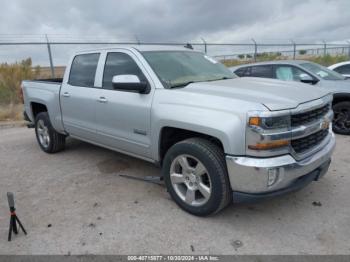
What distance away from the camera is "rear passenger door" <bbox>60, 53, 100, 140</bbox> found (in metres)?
4.53

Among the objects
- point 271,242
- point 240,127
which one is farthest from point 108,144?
point 271,242

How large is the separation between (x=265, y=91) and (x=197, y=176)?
1.14 m

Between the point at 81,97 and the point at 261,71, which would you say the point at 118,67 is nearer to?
the point at 81,97

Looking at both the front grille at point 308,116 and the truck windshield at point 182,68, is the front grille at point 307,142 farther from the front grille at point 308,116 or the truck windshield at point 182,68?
the truck windshield at point 182,68

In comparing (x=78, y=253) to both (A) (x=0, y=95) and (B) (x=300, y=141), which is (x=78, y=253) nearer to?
(B) (x=300, y=141)

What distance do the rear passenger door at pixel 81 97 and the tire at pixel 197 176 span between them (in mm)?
1624

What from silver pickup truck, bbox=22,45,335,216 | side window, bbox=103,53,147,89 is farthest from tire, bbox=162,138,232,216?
side window, bbox=103,53,147,89

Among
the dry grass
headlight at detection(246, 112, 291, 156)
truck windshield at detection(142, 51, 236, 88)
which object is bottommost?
the dry grass

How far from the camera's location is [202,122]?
120 inches

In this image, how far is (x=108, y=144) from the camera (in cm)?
446

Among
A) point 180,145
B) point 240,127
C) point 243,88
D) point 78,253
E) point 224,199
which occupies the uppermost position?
point 243,88

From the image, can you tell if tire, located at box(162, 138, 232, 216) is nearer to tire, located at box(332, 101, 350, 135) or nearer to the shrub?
tire, located at box(332, 101, 350, 135)

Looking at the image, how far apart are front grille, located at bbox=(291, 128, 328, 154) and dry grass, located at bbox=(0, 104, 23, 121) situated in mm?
9124

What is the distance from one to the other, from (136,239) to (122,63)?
2.28m
